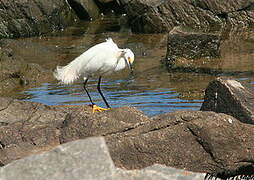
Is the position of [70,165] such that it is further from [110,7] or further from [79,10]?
[110,7]

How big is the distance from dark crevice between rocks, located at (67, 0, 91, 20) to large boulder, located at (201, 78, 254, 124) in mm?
12613

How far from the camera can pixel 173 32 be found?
12117 millimetres

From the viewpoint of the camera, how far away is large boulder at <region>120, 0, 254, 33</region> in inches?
613

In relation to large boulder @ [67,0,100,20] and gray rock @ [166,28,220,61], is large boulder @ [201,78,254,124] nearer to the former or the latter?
gray rock @ [166,28,220,61]

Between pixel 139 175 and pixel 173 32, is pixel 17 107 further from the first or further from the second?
pixel 173 32

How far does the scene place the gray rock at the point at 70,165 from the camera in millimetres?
3188

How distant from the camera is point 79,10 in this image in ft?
61.6

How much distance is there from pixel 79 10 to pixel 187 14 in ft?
14.4

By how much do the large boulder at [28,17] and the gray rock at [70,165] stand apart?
13.6m

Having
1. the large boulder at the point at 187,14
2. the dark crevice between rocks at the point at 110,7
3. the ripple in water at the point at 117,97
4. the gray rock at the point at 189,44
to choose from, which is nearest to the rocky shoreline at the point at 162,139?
the ripple in water at the point at 117,97

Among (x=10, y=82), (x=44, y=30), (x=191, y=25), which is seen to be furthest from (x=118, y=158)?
(x=44, y=30)

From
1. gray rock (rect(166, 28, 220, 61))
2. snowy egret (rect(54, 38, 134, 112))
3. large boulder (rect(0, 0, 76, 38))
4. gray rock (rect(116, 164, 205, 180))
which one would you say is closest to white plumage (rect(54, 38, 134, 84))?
snowy egret (rect(54, 38, 134, 112))

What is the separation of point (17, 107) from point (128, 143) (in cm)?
257

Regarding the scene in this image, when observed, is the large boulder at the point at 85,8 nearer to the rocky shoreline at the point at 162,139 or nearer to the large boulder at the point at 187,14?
the large boulder at the point at 187,14
